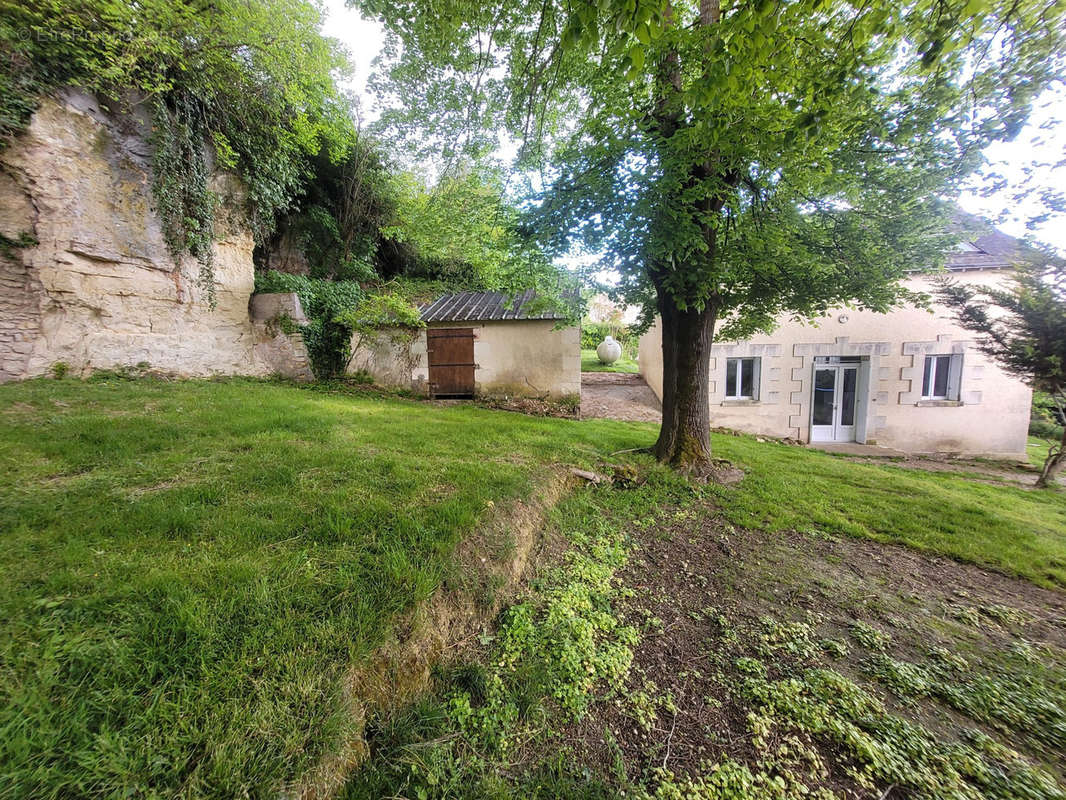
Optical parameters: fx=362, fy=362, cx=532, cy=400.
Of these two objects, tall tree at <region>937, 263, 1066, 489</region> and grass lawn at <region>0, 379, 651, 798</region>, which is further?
tall tree at <region>937, 263, 1066, 489</region>

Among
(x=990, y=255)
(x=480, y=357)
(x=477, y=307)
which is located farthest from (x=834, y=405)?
(x=477, y=307)

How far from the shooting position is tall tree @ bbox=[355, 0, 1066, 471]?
2803 mm

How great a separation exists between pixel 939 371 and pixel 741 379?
4.83m

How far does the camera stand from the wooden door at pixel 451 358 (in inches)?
371

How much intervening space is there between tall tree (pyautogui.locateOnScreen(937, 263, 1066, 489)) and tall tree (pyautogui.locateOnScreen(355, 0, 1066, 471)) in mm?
4727

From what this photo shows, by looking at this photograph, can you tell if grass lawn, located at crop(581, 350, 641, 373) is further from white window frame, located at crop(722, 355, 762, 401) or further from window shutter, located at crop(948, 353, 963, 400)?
window shutter, located at crop(948, 353, 963, 400)

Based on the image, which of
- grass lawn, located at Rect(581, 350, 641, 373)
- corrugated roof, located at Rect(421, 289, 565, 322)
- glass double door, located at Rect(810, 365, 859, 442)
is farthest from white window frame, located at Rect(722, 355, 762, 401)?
grass lawn, located at Rect(581, 350, 641, 373)

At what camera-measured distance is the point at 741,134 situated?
341 cm

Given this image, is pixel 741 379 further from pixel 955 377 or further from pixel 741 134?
pixel 741 134

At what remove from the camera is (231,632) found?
153cm

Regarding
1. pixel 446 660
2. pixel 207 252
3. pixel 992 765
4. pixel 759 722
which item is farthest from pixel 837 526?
pixel 207 252

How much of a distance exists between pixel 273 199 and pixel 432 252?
3.90 meters

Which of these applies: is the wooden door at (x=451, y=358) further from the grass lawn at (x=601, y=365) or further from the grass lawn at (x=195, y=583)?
the grass lawn at (x=601, y=365)

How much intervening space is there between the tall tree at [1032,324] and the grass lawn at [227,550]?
11.0 ft
